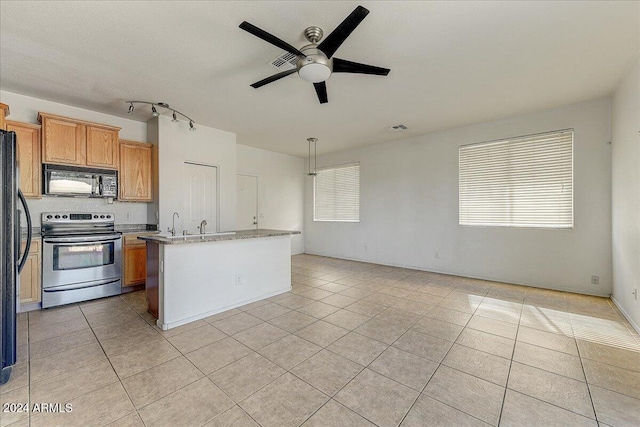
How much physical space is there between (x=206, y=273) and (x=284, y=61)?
102 inches

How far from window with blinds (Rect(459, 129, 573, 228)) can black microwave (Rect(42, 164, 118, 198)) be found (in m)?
6.10

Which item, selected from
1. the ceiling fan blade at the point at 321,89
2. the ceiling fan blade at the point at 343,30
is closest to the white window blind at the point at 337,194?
the ceiling fan blade at the point at 321,89

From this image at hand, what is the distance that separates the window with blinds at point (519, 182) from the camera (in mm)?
4215

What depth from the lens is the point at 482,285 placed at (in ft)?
15.0

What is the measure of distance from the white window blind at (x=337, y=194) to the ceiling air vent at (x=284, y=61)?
13.5 feet

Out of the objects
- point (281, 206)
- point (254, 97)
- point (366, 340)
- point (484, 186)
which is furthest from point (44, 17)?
point (484, 186)

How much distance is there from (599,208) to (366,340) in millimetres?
4060

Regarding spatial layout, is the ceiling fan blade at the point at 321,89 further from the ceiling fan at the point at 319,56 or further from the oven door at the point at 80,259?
the oven door at the point at 80,259

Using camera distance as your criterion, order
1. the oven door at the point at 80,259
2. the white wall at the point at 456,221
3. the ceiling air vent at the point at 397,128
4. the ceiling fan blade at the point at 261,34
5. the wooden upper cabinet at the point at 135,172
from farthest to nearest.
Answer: the ceiling air vent at the point at 397,128, the wooden upper cabinet at the point at 135,172, the white wall at the point at 456,221, the oven door at the point at 80,259, the ceiling fan blade at the point at 261,34

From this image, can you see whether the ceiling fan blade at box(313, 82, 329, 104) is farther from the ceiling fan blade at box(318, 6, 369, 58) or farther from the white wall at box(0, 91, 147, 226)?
the white wall at box(0, 91, 147, 226)

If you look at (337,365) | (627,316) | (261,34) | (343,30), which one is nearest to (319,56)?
(343,30)

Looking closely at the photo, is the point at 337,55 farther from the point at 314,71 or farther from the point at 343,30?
the point at 343,30

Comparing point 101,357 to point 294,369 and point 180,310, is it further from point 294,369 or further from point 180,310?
point 294,369

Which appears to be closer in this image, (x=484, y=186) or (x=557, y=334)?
(x=557, y=334)
